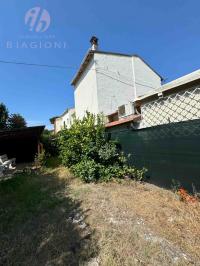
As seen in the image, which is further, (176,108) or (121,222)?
(176,108)

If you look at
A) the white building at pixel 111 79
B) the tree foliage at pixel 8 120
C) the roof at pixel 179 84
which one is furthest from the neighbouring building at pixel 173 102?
the tree foliage at pixel 8 120

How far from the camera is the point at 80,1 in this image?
9258mm

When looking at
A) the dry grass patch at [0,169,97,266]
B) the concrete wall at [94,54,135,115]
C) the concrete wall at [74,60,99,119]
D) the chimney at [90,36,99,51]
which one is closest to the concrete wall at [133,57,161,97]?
the concrete wall at [94,54,135,115]

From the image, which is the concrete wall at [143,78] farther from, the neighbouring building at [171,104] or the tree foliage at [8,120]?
the tree foliage at [8,120]

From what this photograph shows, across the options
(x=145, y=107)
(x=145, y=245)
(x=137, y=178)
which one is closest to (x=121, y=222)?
(x=145, y=245)

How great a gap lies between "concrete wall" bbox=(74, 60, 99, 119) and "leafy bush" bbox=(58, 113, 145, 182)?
18.9ft

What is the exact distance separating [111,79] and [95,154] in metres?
8.33

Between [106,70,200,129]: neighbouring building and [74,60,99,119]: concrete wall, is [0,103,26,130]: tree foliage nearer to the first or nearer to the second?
[74,60,99,119]: concrete wall

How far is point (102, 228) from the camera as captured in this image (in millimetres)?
4043

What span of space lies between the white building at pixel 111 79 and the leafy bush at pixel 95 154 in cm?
557

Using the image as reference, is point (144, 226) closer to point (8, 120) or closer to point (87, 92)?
point (87, 92)

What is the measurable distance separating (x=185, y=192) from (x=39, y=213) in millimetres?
3632

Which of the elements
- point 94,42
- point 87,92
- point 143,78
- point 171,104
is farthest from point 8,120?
point 171,104

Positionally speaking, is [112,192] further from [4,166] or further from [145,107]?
[4,166]
